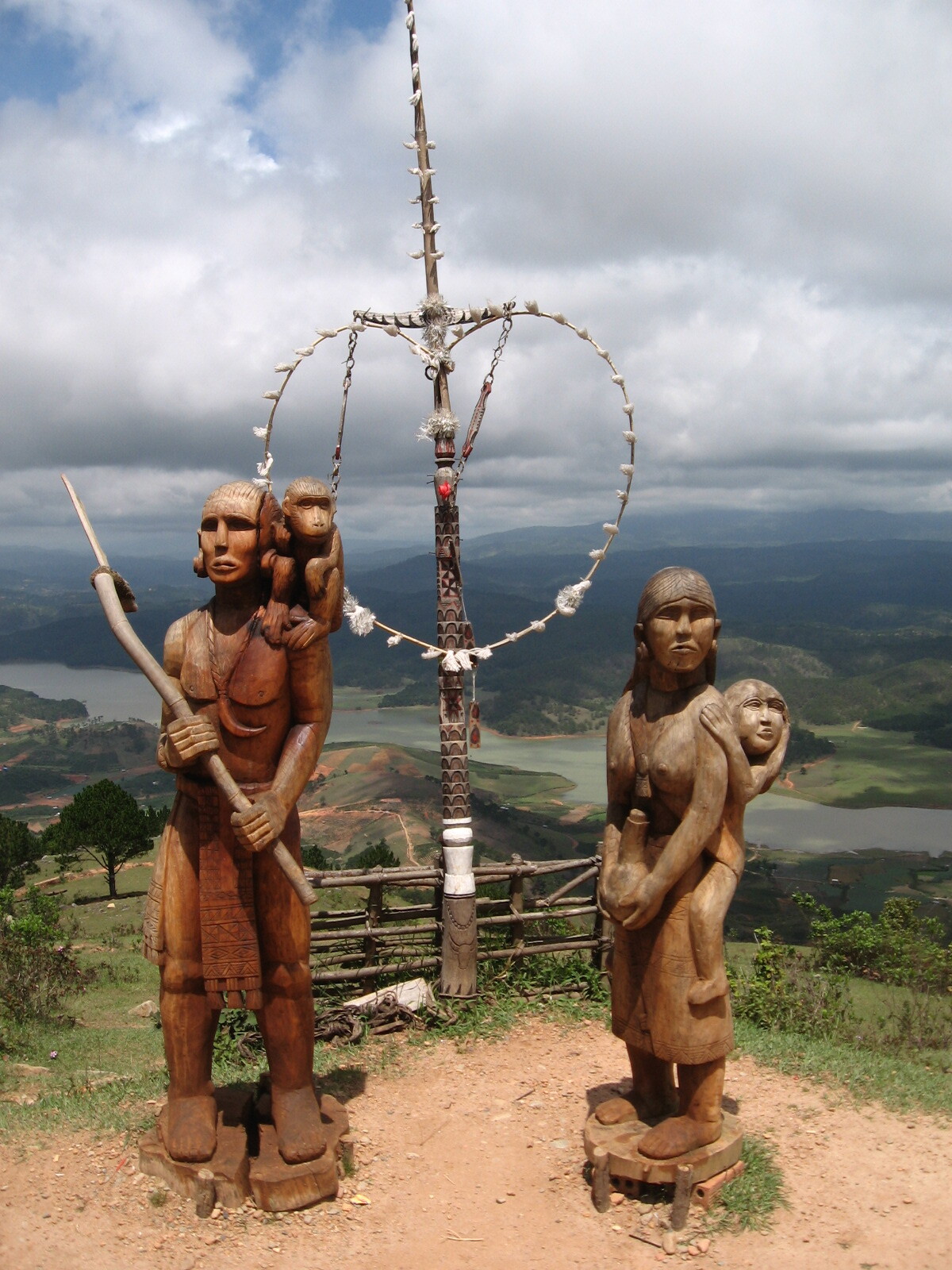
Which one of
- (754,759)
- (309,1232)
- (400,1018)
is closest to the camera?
(309,1232)

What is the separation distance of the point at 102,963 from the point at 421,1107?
8.90m

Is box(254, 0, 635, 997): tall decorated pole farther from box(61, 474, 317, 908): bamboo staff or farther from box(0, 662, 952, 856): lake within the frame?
box(0, 662, 952, 856): lake

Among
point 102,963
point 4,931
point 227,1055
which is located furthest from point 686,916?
point 102,963

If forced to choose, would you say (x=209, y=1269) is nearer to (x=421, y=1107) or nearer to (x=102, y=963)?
(x=421, y=1107)

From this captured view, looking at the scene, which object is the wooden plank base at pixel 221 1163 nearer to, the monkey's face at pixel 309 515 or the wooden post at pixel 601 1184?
the wooden post at pixel 601 1184

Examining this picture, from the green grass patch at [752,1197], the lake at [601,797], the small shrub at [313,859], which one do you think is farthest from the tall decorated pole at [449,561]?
the lake at [601,797]

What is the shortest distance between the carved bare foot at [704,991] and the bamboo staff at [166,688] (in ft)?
6.54

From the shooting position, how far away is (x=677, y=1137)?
4938 mm

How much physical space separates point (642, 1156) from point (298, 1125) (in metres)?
1.83

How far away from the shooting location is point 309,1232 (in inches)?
188

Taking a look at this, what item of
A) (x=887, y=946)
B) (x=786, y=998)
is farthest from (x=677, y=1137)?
(x=887, y=946)

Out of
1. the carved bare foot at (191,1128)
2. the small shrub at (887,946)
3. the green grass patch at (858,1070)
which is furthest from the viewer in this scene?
the small shrub at (887,946)

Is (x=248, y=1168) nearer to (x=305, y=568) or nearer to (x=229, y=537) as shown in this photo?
(x=305, y=568)

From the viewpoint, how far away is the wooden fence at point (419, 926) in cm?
857
